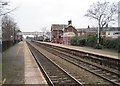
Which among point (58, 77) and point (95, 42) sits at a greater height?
point (95, 42)

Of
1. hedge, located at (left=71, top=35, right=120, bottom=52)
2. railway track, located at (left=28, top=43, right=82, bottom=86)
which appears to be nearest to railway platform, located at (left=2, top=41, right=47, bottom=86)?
railway track, located at (left=28, top=43, right=82, bottom=86)

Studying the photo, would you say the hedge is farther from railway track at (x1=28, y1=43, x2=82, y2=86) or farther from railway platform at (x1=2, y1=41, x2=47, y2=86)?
railway track at (x1=28, y1=43, x2=82, y2=86)

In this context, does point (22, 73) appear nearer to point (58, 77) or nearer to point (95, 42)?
point (58, 77)

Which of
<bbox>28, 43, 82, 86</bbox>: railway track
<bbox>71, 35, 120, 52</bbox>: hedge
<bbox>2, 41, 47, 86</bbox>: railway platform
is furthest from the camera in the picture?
<bbox>71, 35, 120, 52</bbox>: hedge

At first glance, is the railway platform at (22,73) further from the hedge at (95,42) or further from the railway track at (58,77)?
the hedge at (95,42)

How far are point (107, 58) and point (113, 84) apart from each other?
32.5ft

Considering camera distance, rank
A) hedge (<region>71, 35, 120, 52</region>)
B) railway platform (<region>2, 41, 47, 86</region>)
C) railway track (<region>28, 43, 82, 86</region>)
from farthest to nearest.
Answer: hedge (<region>71, 35, 120, 52</region>) < railway platform (<region>2, 41, 47, 86</region>) < railway track (<region>28, 43, 82, 86</region>)

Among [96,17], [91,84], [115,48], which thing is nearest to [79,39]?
[96,17]

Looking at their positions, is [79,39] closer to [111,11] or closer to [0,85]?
[111,11]

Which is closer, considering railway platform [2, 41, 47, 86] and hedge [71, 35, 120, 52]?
railway platform [2, 41, 47, 86]

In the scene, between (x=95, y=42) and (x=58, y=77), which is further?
(x=95, y=42)

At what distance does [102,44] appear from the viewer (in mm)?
52562

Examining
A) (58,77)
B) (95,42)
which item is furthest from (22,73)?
(95,42)

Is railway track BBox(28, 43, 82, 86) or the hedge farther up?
the hedge
